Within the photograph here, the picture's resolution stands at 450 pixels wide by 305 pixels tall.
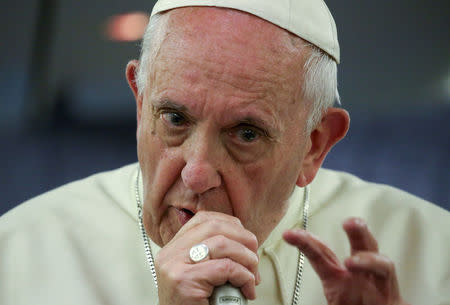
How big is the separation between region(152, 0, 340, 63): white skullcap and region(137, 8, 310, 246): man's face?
0.12 ft

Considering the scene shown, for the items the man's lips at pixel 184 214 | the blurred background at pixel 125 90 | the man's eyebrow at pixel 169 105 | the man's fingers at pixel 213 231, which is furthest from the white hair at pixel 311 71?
the blurred background at pixel 125 90

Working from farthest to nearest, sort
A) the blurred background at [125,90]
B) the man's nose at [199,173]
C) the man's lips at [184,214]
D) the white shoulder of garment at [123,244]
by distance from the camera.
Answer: the blurred background at [125,90], the white shoulder of garment at [123,244], the man's lips at [184,214], the man's nose at [199,173]

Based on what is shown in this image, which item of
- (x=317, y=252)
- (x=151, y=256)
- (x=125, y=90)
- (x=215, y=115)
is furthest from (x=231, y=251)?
(x=125, y=90)

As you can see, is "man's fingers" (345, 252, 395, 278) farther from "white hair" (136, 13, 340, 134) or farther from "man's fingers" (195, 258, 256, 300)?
"white hair" (136, 13, 340, 134)

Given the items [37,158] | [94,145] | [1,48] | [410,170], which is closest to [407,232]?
[410,170]

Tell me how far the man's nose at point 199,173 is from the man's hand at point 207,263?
0.55 feet

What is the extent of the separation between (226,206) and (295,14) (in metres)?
0.86

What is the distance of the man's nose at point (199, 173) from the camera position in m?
2.38

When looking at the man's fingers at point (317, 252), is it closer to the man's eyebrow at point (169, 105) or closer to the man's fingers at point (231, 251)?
the man's fingers at point (231, 251)

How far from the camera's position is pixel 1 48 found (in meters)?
4.39

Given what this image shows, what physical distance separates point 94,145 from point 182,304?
2493 mm

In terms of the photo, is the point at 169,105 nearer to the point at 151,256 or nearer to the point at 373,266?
the point at 151,256

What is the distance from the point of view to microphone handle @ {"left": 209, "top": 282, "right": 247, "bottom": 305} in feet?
6.49

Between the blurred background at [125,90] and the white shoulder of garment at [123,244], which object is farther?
the blurred background at [125,90]
